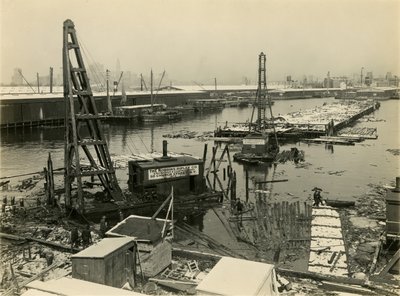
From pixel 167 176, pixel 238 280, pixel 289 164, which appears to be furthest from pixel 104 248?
pixel 289 164

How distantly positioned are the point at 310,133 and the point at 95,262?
161 feet

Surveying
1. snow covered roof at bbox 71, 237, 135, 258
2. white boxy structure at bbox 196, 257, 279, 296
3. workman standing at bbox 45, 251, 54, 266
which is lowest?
workman standing at bbox 45, 251, 54, 266

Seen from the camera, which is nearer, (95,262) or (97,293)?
(97,293)

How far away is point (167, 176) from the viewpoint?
23.1m

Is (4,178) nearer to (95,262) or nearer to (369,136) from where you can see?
(95,262)

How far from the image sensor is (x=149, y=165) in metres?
22.8

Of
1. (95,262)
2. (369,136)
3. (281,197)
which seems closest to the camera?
(95,262)

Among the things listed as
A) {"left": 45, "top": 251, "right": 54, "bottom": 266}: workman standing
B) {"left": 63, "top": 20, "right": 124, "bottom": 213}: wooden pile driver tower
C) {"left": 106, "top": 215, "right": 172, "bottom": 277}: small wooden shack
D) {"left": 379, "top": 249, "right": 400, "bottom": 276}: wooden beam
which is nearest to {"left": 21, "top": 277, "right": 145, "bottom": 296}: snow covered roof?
{"left": 106, "top": 215, "right": 172, "bottom": 277}: small wooden shack

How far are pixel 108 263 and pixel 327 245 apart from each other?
9645 millimetres

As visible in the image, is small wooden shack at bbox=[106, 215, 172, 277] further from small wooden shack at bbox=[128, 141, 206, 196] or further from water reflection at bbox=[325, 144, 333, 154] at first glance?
water reflection at bbox=[325, 144, 333, 154]

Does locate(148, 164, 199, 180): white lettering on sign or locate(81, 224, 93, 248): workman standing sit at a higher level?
locate(148, 164, 199, 180): white lettering on sign

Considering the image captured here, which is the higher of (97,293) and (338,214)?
(97,293)

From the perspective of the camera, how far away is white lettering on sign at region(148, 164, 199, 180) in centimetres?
2266

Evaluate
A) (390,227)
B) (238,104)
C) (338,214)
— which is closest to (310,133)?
(338,214)
